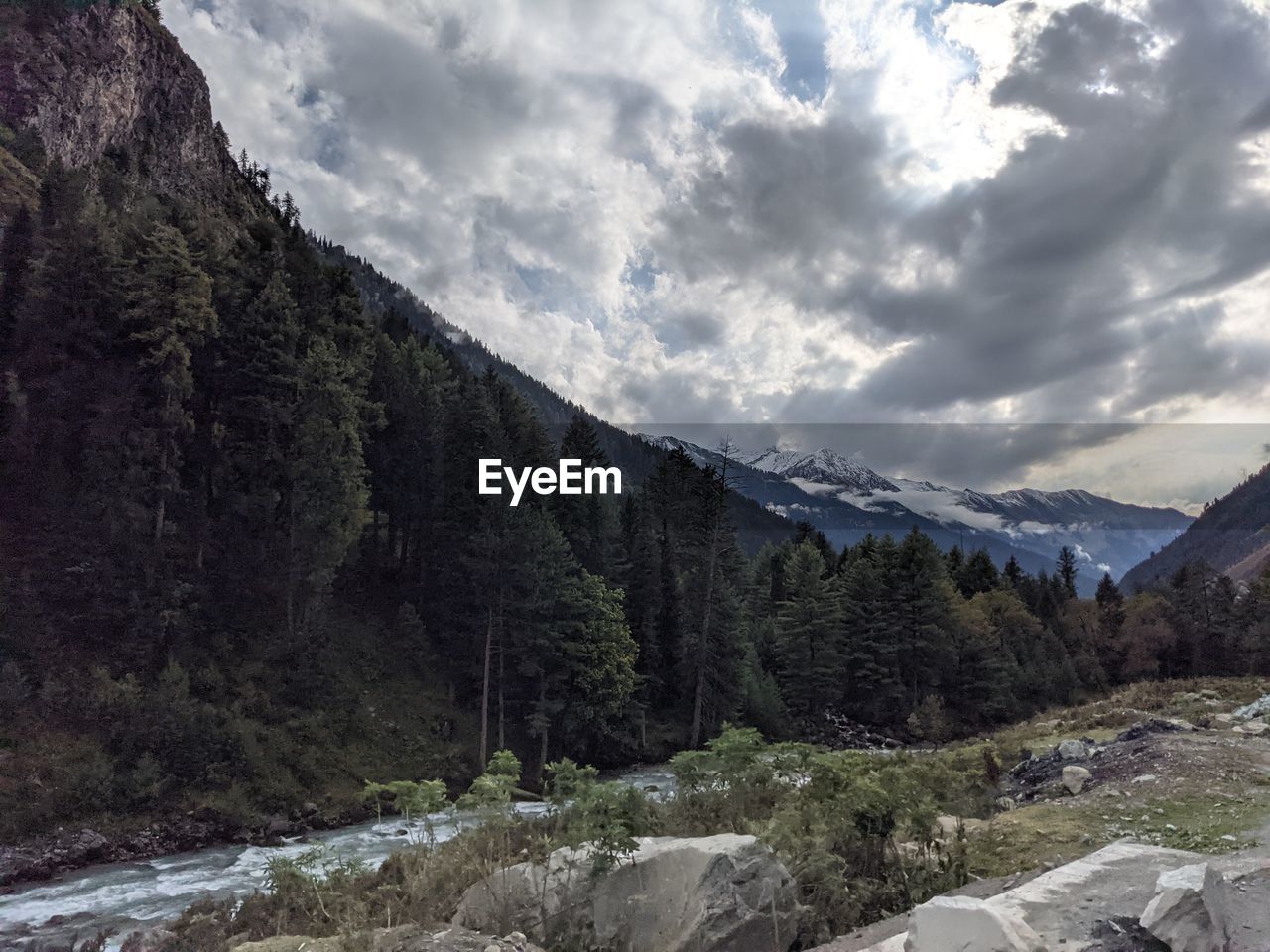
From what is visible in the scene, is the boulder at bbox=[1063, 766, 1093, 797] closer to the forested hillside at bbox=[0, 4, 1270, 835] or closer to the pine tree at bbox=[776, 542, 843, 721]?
the forested hillside at bbox=[0, 4, 1270, 835]

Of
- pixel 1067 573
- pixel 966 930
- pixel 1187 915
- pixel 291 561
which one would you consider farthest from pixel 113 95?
pixel 1067 573

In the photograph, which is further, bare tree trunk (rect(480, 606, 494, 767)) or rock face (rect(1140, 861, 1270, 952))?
bare tree trunk (rect(480, 606, 494, 767))

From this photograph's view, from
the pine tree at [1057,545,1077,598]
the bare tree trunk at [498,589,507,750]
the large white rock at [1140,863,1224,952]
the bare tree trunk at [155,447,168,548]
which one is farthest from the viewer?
the pine tree at [1057,545,1077,598]

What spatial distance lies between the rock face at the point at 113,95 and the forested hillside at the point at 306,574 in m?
0.34

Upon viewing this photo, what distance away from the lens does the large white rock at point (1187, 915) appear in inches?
231

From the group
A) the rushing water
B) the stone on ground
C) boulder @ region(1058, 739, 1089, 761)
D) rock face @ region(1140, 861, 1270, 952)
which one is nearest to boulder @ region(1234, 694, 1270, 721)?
boulder @ region(1058, 739, 1089, 761)

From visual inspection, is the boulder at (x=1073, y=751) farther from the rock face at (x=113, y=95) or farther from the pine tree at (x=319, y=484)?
the rock face at (x=113, y=95)

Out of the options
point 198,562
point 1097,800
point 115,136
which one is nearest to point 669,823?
point 1097,800

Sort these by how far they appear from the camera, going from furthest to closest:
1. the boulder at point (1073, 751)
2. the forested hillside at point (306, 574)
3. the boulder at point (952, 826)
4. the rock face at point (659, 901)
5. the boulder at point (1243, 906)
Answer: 1. the forested hillside at point (306, 574)
2. the boulder at point (1073, 751)
3. the boulder at point (952, 826)
4. the rock face at point (659, 901)
5. the boulder at point (1243, 906)

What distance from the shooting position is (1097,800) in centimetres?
1381

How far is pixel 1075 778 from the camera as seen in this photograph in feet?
52.9

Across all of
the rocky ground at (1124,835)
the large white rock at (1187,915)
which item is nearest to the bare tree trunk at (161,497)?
the rocky ground at (1124,835)

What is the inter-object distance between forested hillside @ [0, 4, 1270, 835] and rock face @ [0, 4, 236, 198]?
338mm

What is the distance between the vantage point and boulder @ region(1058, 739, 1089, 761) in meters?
19.6
